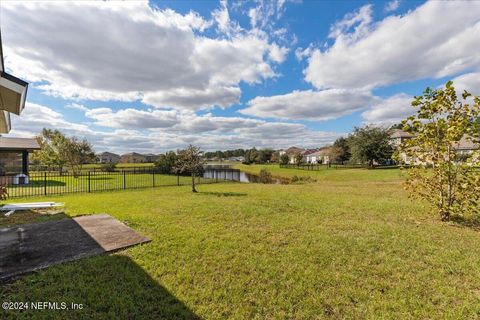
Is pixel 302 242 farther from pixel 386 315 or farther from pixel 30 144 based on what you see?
pixel 30 144

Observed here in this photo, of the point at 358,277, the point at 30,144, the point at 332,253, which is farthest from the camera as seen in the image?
the point at 30,144

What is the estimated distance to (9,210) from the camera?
6.63m

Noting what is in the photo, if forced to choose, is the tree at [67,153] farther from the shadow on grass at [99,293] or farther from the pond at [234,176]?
the shadow on grass at [99,293]

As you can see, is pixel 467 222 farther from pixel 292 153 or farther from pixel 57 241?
pixel 292 153

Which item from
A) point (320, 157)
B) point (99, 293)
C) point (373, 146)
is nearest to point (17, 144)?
point (99, 293)

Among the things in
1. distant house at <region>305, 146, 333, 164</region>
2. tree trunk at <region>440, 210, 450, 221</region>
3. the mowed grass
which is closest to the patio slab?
the mowed grass

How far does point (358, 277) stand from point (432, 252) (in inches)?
74.0

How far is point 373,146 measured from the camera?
3095 centimetres

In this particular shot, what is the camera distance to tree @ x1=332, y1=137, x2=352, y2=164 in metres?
44.0

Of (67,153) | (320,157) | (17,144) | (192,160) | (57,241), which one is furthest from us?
(320,157)

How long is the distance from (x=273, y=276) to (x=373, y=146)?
3349 cm

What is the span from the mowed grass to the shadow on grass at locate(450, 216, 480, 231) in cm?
43

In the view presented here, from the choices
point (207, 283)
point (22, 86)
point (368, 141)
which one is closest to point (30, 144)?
point (22, 86)

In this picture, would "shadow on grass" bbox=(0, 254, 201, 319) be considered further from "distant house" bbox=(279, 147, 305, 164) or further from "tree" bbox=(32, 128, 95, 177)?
"distant house" bbox=(279, 147, 305, 164)
